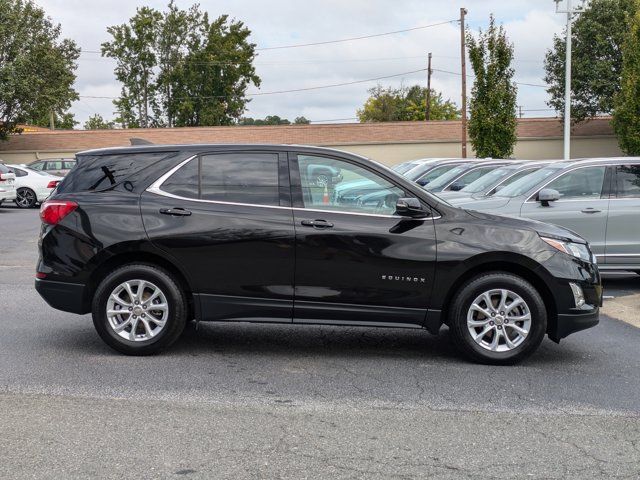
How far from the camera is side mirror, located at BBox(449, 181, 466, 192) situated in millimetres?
15670

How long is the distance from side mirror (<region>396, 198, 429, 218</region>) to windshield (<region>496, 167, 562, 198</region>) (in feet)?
15.5

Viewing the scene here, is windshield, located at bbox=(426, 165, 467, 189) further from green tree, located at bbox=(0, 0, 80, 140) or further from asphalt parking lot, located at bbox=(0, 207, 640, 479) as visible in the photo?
green tree, located at bbox=(0, 0, 80, 140)

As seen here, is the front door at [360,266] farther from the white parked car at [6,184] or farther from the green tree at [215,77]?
the green tree at [215,77]

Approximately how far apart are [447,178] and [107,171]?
37.1 ft

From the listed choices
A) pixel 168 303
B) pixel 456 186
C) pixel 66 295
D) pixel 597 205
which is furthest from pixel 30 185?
pixel 168 303

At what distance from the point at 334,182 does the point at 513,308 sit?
5.90 ft

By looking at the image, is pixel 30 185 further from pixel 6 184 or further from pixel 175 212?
pixel 175 212

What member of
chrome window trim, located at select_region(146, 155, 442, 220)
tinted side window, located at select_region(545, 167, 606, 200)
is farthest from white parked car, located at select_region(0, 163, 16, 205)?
chrome window trim, located at select_region(146, 155, 442, 220)

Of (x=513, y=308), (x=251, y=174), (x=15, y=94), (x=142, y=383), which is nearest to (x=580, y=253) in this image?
(x=513, y=308)

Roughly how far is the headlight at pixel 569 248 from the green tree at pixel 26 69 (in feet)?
130

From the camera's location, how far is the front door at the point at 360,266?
6.41 metres

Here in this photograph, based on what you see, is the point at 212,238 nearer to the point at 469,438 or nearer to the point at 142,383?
the point at 142,383

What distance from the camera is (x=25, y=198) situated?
26.4 meters

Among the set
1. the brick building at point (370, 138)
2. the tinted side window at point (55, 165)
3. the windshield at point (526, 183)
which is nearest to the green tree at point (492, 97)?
the brick building at point (370, 138)
